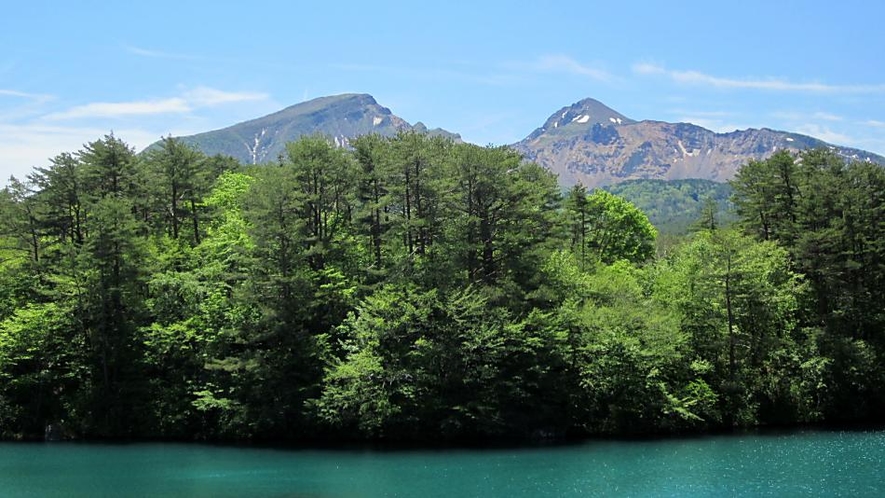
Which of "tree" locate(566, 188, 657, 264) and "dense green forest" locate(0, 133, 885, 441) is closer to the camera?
"dense green forest" locate(0, 133, 885, 441)

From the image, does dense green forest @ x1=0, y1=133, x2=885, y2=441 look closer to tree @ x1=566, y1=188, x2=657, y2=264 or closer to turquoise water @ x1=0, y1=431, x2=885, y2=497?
turquoise water @ x1=0, y1=431, x2=885, y2=497

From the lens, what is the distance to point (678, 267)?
162 feet

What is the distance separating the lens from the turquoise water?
27625 millimetres

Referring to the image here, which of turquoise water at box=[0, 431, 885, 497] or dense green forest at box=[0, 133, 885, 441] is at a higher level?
dense green forest at box=[0, 133, 885, 441]

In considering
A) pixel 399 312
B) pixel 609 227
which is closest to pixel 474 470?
pixel 399 312

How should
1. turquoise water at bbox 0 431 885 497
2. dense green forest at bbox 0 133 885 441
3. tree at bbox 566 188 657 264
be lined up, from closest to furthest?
turquoise water at bbox 0 431 885 497 → dense green forest at bbox 0 133 885 441 → tree at bbox 566 188 657 264

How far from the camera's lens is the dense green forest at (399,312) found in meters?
40.1

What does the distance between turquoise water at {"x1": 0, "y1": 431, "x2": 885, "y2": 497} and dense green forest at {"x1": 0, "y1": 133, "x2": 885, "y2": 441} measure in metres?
3.26

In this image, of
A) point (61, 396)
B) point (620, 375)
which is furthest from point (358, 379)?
point (61, 396)

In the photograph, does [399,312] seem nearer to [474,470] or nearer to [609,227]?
[474,470]

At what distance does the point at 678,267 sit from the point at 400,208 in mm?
18204

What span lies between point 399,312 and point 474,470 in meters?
10.6

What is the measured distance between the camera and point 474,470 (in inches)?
1245

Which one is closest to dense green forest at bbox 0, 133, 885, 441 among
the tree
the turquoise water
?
the turquoise water
